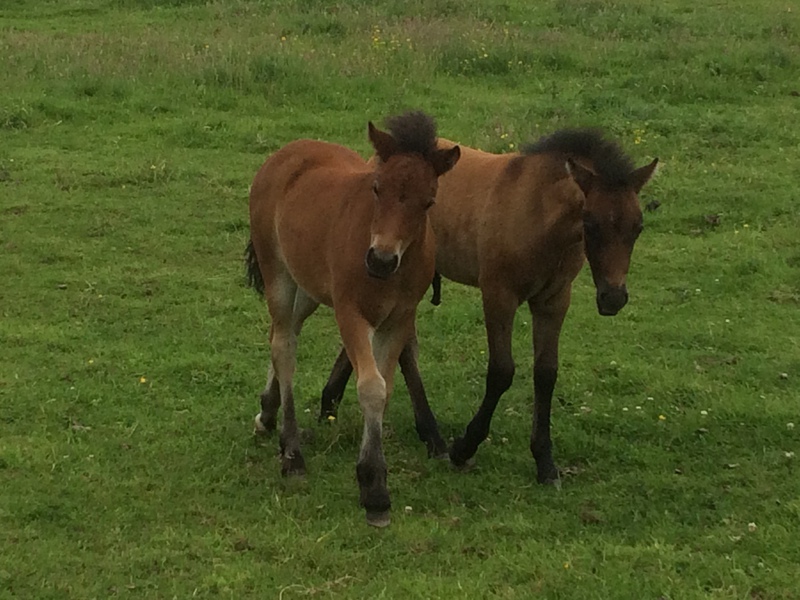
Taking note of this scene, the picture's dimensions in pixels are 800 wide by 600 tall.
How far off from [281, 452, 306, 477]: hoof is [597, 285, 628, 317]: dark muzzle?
5.85ft

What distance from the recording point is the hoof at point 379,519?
16.2ft

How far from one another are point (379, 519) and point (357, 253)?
4.16 ft

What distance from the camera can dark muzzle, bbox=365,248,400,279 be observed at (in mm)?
4586

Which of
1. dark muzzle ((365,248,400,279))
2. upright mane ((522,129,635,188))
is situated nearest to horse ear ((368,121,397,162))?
dark muzzle ((365,248,400,279))

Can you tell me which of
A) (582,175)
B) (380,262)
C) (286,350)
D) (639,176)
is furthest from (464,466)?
(639,176)

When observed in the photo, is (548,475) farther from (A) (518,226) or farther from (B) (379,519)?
(A) (518,226)

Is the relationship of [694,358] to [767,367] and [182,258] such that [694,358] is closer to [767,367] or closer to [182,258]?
[767,367]

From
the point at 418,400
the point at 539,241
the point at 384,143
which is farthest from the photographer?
the point at 418,400

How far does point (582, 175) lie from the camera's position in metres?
5.08

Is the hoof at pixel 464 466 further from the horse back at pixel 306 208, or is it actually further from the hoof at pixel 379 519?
the horse back at pixel 306 208

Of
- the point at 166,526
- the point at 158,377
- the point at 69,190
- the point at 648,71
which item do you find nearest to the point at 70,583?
the point at 166,526

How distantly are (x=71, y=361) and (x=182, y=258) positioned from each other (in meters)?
2.13

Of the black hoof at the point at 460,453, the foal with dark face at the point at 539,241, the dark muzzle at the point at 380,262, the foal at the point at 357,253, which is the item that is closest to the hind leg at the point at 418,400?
the foal with dark face at the point at 539,241

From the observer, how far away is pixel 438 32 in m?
15.5
